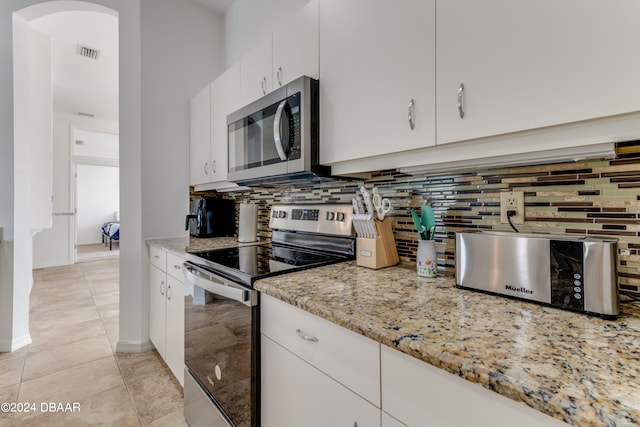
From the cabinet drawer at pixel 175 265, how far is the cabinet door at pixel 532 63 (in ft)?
5.19

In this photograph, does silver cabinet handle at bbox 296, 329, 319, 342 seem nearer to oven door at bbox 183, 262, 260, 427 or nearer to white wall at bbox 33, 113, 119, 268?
oven door at bbox 183, 262, 260, 427

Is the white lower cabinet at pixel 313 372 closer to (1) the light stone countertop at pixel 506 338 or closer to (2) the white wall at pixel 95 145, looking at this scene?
(1) the light stone countertop at pixel 506 338

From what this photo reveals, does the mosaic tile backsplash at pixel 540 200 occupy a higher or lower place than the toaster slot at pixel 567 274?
higher

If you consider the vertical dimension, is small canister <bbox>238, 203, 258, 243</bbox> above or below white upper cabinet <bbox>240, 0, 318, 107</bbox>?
below

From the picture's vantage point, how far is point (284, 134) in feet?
4.68

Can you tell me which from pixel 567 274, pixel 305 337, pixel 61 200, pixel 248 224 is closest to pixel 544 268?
pixel 567 274

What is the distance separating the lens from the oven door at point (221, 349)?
1.13 metres

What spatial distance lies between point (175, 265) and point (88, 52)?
3.50 meters

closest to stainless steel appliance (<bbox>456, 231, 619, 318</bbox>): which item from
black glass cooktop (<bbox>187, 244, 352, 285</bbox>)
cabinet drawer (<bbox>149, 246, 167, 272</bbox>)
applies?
black glass cooktop (<bbox>187, 244, 352, 285</bbox>)

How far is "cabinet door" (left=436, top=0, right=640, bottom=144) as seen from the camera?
2.23ft

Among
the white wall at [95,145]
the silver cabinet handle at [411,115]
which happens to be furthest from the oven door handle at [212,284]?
the white wall at [95,145]

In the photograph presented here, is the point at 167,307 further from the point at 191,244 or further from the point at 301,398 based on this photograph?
the point at 301,398

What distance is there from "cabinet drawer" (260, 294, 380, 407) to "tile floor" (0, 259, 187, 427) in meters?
1.14

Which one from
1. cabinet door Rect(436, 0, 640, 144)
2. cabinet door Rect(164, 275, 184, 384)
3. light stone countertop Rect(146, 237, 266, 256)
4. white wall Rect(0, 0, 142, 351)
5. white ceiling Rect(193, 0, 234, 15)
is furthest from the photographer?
white ceiling Rect(193, 0, 234, 15)
